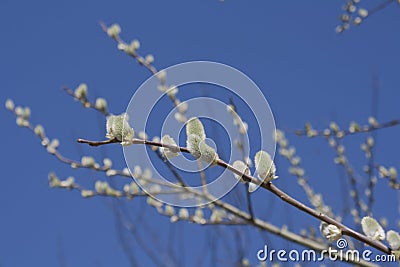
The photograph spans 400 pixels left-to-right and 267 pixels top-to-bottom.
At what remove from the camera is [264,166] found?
900 mm

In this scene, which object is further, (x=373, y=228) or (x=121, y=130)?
(x=373, y=228)

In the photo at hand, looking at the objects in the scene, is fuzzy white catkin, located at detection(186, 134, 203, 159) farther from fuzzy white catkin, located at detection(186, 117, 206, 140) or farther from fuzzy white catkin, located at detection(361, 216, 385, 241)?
fuzzy white catkin, located at detection(361, 216, 385, 241)

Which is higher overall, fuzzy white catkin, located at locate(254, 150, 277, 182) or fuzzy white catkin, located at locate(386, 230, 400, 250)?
fuzzy white catkin, located at locate(254, 150, 277, 182)

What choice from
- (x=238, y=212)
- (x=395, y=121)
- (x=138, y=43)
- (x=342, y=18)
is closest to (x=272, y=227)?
(x=238, y=212)

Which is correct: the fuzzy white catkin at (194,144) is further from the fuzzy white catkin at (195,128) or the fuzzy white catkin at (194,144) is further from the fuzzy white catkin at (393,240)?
the fuzzy white catkin at (393,240)

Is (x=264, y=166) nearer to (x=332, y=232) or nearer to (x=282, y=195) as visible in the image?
(x=282, y=195)

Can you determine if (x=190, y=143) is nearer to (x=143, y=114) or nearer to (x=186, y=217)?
(x=143, y=114)

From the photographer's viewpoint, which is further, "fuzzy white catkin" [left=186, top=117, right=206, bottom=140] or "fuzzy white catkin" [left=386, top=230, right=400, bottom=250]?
"fuzzy white catkin" [left=386, top=230, right=400, bottom=250]

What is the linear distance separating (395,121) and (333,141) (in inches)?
41.5

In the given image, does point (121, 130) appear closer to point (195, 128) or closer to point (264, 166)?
point (195, 128)

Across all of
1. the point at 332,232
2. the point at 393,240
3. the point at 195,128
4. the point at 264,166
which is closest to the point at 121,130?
the point at 195,128

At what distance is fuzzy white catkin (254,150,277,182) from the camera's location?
897mm

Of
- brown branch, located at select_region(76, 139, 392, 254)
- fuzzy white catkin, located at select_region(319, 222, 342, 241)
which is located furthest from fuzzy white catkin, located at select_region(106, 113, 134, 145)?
fuzzy white catkin, located at select_region(319, 222, 342, 241)

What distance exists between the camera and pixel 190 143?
2.91ft
